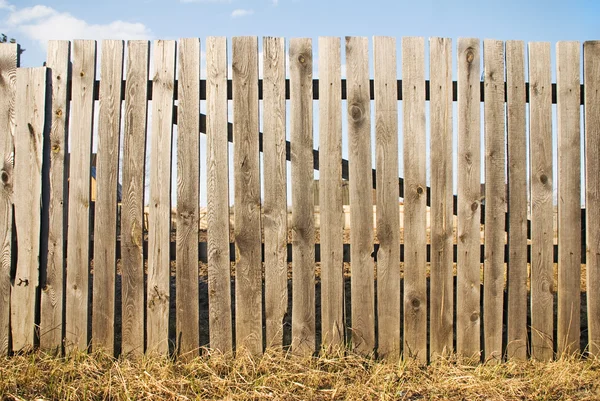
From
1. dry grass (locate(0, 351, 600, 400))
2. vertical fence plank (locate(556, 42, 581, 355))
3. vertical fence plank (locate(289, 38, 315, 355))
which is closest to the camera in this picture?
dry grass (locate(0, 351, 600, 400))

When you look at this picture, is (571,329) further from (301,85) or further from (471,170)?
(301,85)

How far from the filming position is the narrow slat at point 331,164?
3.10 m

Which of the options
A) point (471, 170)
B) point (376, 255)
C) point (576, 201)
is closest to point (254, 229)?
point (376, 255)

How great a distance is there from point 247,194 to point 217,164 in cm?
26

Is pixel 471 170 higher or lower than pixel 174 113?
lower

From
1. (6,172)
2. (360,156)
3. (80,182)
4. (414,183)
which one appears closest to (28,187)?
(6,172)

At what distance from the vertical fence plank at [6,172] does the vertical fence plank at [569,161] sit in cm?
348

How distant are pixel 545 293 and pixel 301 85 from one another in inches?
79.5

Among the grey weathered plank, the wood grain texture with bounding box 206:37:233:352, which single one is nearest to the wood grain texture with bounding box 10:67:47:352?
the wood grain texture with bounding box 206:37:233:352

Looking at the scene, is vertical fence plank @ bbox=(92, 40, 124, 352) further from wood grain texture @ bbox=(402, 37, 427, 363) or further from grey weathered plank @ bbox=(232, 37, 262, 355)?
wood grain texture @ bbox=(402, 37, 427, 363)

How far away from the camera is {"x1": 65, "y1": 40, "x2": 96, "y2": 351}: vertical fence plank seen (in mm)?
A: 3209

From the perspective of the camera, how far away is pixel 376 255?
3.21 m

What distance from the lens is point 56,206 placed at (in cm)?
325

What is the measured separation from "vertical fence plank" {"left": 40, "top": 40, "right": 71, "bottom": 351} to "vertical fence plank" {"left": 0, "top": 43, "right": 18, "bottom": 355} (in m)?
0.25
